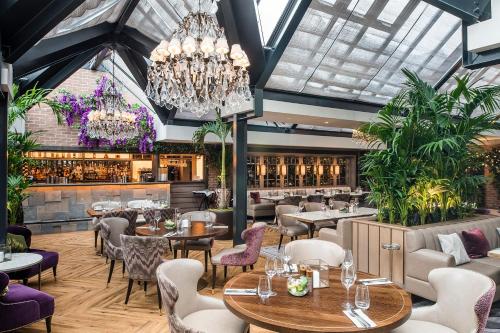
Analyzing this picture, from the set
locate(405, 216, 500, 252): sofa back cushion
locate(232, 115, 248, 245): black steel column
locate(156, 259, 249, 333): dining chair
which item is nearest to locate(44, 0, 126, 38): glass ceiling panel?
locate(232, 115, 248, 245): black steel column

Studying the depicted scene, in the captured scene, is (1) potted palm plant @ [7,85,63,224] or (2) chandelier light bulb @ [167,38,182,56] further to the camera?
(1) potted palm plant @ [7,85,63,224]

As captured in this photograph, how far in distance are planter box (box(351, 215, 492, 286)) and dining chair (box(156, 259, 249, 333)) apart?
2.73 m

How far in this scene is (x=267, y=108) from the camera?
6.76 metres

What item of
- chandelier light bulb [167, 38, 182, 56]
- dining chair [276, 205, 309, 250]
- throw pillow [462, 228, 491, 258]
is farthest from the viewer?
dining chair [276, 205, 309, 250]

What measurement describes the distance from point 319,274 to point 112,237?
386 cm

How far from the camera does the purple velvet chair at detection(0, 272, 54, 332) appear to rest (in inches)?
117

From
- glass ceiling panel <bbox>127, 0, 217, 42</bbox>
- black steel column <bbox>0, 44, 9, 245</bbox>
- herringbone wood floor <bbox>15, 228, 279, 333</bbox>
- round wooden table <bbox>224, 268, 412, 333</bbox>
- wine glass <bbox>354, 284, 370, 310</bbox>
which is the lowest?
herringbone wood floor <bbox>15, 228, 279, 333</bbox>

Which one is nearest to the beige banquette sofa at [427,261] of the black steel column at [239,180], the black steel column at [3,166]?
the black steel column at [239,180]

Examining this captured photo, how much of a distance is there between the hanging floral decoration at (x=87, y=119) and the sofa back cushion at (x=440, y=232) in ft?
27.9

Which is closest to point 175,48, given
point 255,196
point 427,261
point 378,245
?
point 378,245

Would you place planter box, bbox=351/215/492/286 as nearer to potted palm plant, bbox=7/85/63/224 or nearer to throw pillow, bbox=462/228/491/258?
throw pillow, bbox=462/228/491/258

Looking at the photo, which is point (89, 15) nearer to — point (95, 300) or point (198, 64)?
point (198, 64)

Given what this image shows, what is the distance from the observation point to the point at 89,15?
5.79 meters

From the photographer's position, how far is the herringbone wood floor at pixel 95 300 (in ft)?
11.6
